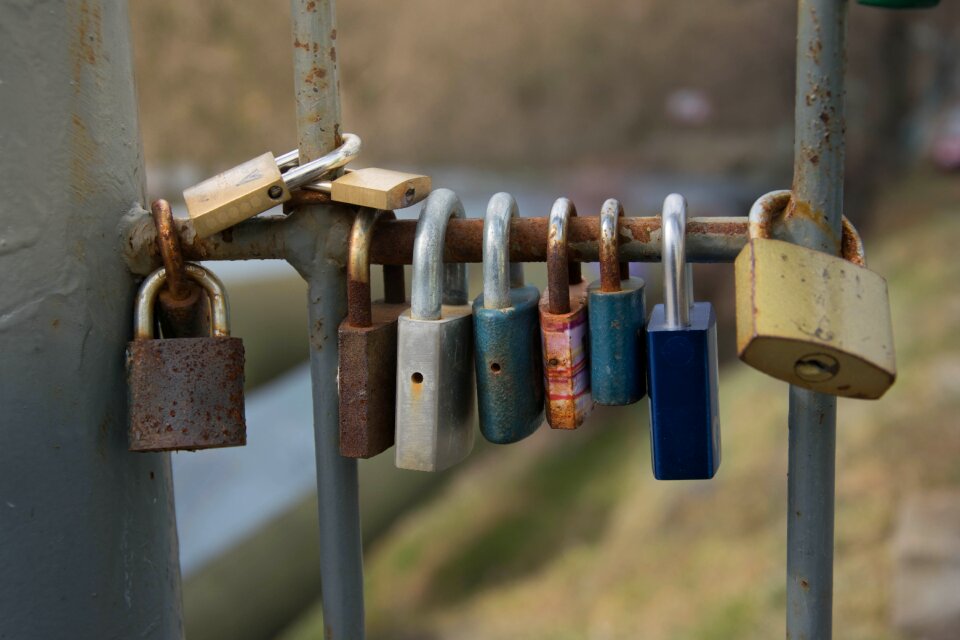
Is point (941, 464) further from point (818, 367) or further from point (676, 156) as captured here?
point (676, 156)

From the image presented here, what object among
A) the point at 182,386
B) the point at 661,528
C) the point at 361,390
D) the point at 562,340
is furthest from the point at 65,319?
the point at 661,528

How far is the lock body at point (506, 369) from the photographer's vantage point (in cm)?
58

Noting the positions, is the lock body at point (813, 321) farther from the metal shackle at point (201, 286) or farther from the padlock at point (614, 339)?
the metal shackle at point (201, 286)

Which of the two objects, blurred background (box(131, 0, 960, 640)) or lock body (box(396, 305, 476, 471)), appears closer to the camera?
lock body (box(396, 305, 476, 471))

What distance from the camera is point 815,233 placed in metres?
0.55

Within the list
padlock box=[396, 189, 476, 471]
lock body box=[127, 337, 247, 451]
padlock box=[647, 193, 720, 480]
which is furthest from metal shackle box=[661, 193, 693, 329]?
lock body box=[127, 337, 247, 451]

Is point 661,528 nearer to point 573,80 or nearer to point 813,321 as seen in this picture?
point 813,321

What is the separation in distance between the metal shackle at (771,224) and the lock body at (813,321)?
0.04 m

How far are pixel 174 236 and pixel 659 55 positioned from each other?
19.2 ft

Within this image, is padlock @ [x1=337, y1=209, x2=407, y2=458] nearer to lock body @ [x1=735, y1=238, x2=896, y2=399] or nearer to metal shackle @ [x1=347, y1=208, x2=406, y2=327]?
metal shackle @ [x1=347, y1=208, x2=406, y2=327]

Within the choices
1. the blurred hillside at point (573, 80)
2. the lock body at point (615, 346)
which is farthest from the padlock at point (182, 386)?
the blurred hillside at point (573, 80)

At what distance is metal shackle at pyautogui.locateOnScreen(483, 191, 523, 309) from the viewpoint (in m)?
0.58

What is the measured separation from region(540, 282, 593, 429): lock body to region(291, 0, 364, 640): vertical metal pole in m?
0.13

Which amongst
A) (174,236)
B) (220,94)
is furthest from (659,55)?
(174,236)
